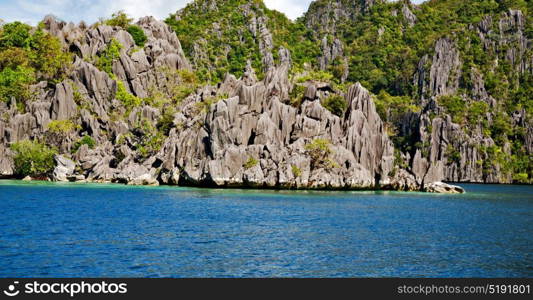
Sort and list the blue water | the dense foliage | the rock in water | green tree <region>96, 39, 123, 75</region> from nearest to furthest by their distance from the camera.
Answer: the blue water
the rock in water
the dense foliage
green tree <region>96, 39, 123, 75</region>

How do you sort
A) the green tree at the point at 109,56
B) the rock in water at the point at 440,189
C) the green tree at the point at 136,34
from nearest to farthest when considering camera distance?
the rock in water at the point at 440,189
the green tree at the point at 109,56
the green tree at the point at 136,34

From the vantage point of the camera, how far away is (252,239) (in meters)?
35.6

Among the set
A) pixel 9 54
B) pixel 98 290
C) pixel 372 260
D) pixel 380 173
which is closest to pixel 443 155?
pixel 380 173

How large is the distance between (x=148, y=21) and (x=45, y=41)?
3367 cm

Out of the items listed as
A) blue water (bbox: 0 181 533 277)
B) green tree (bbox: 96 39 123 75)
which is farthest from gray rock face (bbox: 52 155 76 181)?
blue water (bbox: 0 181 533 277)

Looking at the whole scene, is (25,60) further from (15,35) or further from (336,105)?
(336,105)

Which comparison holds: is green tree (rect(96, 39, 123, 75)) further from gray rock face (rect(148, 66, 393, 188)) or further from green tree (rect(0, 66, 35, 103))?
gray rock face (rect(148, 66, 393, 188))

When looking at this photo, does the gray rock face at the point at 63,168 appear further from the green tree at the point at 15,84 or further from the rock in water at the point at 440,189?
the rock in water at the point at 440,189

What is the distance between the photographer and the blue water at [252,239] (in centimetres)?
2703

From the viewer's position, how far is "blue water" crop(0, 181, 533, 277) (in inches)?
1064

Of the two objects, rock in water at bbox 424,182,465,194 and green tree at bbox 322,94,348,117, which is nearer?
rock in water at bbox 424,182,465,194

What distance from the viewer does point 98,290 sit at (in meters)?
20.2

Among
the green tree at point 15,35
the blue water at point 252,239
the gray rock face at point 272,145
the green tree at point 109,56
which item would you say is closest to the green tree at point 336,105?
A: the gray rock face at point 272,145

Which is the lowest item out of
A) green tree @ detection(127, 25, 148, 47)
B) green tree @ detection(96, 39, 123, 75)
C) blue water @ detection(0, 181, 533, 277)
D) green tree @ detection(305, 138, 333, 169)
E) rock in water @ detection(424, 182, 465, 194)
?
blue water @ detection(0, 181, 533, 277)
